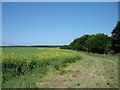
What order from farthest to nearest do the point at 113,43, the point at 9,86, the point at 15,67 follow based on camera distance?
the point at 113,43
the point at 15,67
the point at 9,86

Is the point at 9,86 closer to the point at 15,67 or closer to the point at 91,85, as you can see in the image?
the point at 15,67

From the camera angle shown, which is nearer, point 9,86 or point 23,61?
point 9,86

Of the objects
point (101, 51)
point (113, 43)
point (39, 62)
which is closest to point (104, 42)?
point (101, 51)

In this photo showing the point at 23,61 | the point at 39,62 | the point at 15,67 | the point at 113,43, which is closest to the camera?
the point at 15,67

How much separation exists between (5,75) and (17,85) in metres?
0.90

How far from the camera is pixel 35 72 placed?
23.9ft

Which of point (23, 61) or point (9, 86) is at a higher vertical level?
point (23, 61)

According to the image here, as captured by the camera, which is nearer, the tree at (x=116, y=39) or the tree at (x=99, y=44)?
the tree at (x=116, y=39)

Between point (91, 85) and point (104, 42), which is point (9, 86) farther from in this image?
point (104, 42)

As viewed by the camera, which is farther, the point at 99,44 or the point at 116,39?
the point at 99,44

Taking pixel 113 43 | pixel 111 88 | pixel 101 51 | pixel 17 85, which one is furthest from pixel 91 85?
pixel 101 51

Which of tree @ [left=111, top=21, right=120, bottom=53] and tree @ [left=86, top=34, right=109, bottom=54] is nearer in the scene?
tree @ [left=111, top=21, right=120, bottom=53]

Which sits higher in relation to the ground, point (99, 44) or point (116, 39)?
point (116, 39)

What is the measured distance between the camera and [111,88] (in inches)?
207
